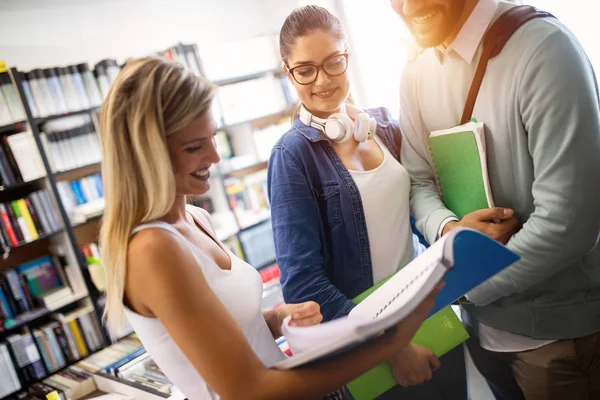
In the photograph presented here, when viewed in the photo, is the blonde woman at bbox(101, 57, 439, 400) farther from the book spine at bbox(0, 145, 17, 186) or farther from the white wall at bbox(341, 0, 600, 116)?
the white wall at bbox(341, 0, 600, 116)

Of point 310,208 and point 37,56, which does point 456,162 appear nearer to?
point 310,208

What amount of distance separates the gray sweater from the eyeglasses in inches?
8.1

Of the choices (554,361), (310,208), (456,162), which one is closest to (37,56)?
(310,208)

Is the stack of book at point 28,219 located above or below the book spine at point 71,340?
above

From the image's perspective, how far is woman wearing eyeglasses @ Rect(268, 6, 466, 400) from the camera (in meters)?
1.04

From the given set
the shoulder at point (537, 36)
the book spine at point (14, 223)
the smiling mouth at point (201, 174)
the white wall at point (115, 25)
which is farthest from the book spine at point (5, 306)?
the shoulder at point (537, 36)

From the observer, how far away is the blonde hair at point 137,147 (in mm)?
750

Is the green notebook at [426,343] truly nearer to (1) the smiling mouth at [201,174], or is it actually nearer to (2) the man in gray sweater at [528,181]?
(2) the man in gray sweater at [528,181]

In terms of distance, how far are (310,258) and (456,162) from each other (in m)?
0.40

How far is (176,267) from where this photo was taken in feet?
2.32

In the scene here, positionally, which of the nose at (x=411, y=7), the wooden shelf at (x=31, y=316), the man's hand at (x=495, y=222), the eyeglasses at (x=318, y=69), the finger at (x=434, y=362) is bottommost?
the wooden shelf at (x=31, y=316)

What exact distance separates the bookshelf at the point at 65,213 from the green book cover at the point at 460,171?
1966 millimetres

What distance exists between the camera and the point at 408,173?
1.18 meters

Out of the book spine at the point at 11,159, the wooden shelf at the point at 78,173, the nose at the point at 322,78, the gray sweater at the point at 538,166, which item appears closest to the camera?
the gray sweater at the point at 538,166
